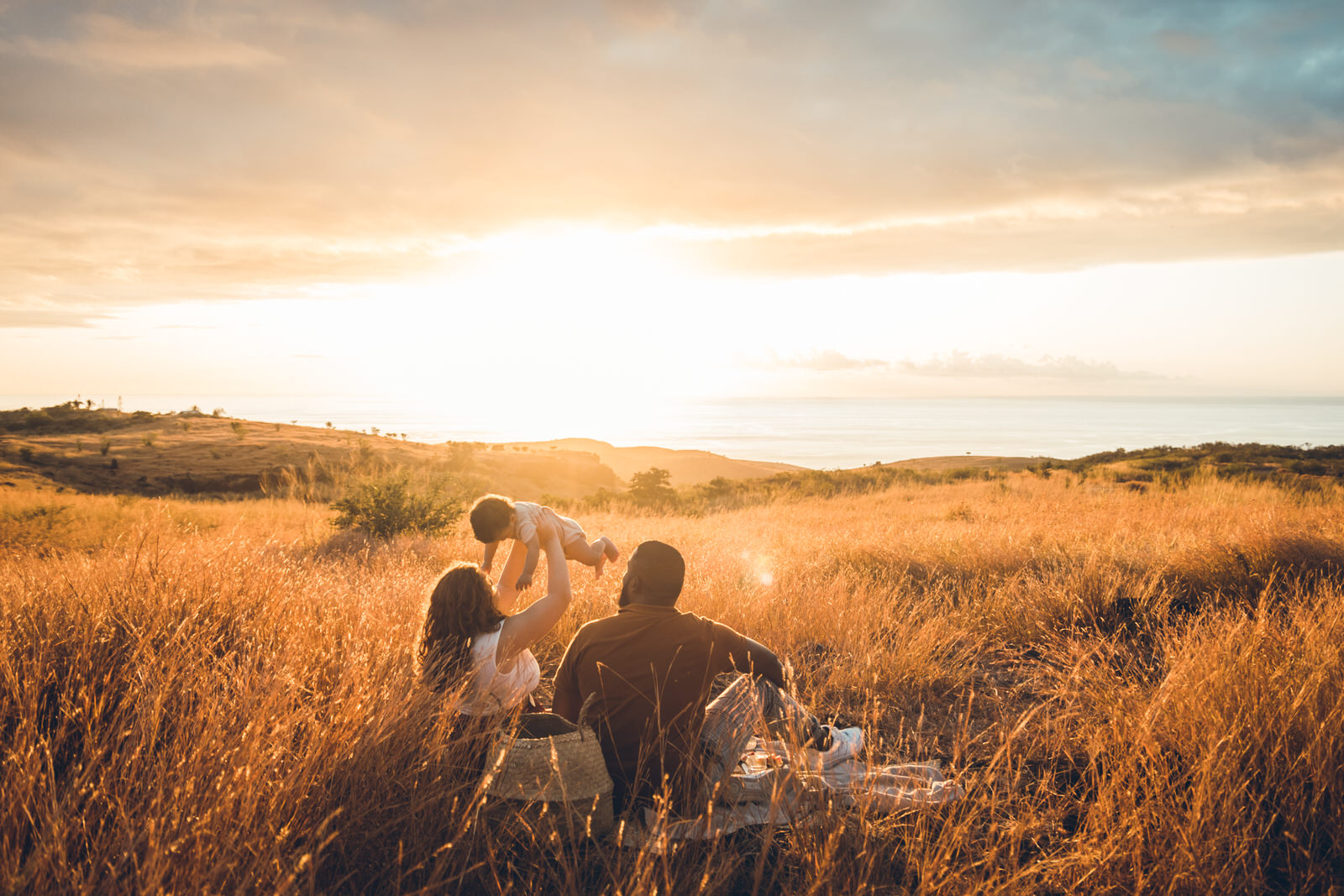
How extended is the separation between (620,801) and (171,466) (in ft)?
117

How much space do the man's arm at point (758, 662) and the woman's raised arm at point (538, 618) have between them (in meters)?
1.01

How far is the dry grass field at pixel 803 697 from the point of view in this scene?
2176 millimetres

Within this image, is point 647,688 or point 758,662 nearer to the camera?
point 647,688

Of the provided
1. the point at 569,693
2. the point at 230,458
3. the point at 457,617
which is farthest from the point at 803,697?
the point at 230,458

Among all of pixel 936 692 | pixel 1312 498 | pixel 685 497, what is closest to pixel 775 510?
pixel 685 497

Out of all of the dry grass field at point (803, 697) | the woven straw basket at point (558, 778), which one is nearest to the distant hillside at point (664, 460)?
the dry grass field at point (803, 697)

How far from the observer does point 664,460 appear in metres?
58.6

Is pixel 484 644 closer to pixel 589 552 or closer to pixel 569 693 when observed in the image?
pixel 569 693

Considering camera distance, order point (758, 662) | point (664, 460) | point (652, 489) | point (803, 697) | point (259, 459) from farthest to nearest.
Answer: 1. point (664, 460)
2. point (259, 459)
3. point (652, 489)
4. point (803, 697)
5. point (758, 662)

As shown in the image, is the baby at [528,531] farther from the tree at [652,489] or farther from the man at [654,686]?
the tree at [652,489]

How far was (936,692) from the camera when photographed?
16.3ft

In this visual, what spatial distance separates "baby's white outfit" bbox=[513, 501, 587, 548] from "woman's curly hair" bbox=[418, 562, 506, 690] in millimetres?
340

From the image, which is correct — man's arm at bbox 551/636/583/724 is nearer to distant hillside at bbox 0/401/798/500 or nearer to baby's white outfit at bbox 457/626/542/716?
baby's white outfit at bbox 457/626/542/716

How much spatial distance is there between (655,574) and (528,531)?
3.12 feet
